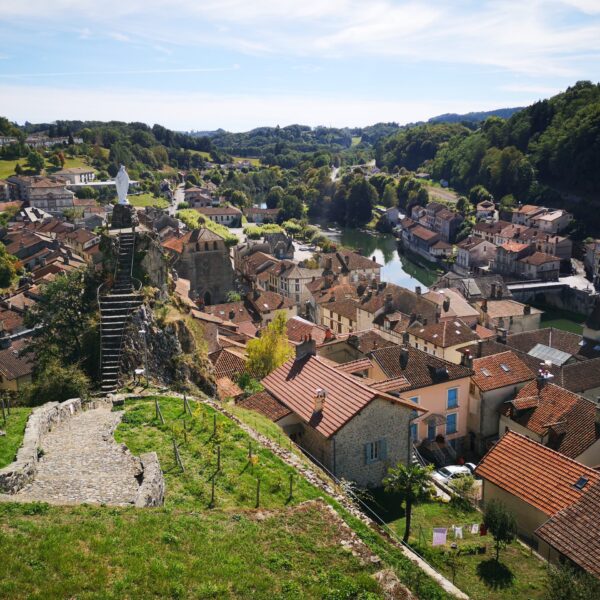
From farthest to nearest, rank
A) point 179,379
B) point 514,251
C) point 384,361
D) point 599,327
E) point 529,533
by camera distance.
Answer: point 514,251 < point 599,327 < point 384,361 < point 179,379 < point 529,533

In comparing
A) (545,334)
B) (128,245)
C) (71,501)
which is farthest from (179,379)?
(545,334)

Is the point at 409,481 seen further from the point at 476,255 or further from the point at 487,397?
the point at 476,255

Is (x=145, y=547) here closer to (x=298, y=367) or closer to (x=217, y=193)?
(x=298, y=367)

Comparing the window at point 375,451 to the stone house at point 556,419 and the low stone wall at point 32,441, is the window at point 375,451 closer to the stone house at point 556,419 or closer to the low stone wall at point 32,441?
the stone house at point 556,419

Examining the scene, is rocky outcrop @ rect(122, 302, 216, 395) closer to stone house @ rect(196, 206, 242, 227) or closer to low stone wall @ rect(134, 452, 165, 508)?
low stone wall @ rect(134, 452, 165, 508)

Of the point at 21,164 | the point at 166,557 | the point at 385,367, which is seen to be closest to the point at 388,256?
the point at 21,164
